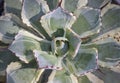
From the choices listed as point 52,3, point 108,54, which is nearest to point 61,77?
point 108,54

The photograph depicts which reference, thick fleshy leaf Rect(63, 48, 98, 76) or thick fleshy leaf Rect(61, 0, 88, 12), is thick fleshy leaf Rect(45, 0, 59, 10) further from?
thick fleshy leaf Rect(63, 48, 98, 76)

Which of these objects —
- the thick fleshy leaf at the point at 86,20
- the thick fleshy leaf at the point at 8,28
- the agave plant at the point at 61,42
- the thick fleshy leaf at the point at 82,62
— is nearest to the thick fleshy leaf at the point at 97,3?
the agave plant at the point at 61,42

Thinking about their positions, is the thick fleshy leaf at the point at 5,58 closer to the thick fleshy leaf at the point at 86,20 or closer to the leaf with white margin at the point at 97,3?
the thick fleshy leaf at the point at 86,20

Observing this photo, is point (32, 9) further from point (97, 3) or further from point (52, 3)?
point (97, 3)

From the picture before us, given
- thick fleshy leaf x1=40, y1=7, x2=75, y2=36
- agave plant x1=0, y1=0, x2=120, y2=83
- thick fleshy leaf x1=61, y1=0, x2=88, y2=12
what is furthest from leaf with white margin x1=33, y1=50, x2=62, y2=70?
thick fleshy leaf x1=61, y1=0, x2=88, y2=12

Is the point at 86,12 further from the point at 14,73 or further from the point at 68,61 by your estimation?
the point at 14,73

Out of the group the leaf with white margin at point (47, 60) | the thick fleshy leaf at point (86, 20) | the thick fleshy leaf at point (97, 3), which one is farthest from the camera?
the thick fleshy leaf at point (97, 3)
